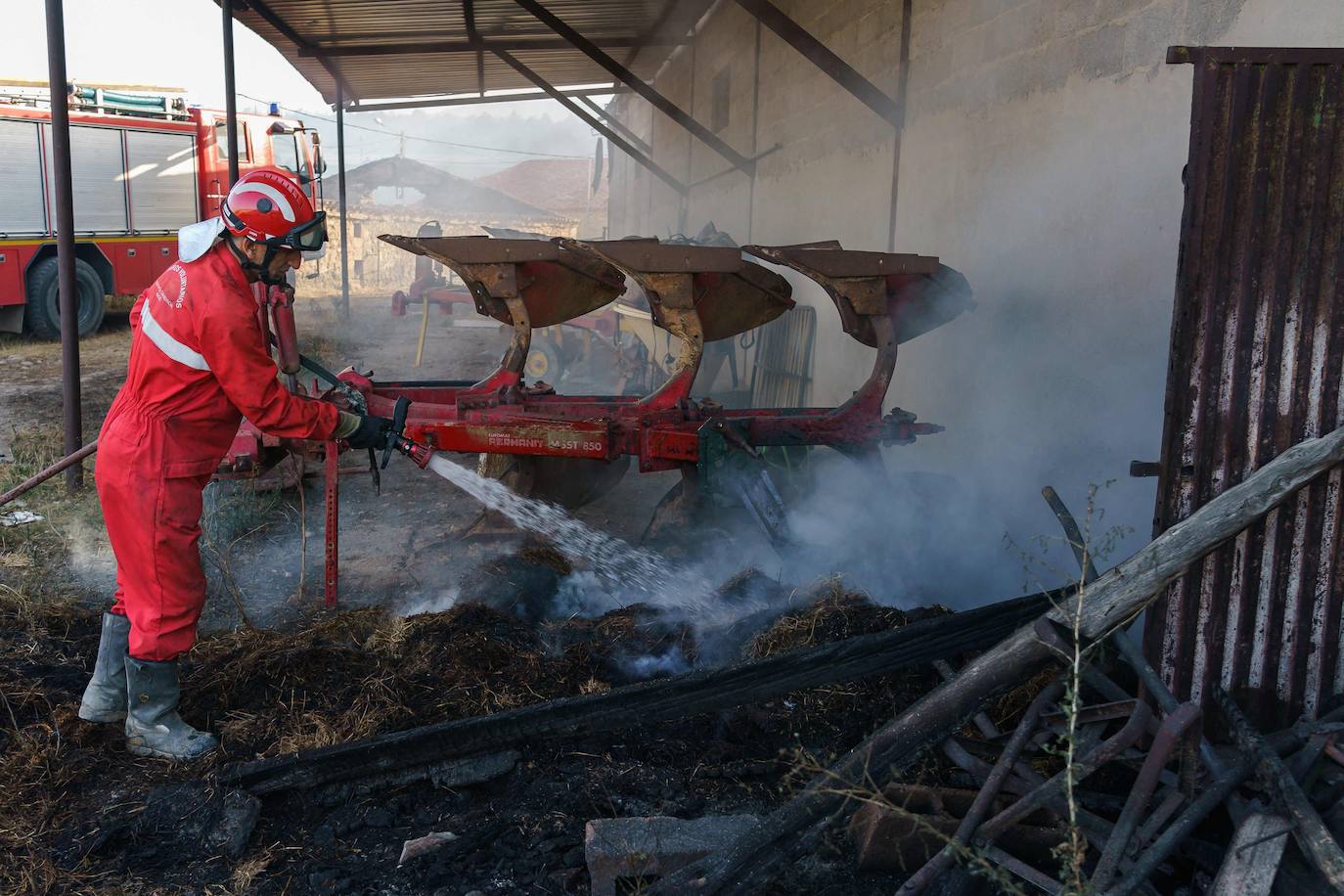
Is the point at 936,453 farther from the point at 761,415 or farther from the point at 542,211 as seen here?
the point at 542,211

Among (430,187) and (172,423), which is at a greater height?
(430,187)

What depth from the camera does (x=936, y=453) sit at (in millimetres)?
6648

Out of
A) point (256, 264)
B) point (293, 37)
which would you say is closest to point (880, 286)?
point (256, 264)

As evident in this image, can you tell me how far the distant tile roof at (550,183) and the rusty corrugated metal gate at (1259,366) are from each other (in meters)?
45.6

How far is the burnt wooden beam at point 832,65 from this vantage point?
23.7 ft

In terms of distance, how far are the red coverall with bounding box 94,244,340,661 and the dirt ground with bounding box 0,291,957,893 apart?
1.55ft

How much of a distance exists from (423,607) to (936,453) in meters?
3.53

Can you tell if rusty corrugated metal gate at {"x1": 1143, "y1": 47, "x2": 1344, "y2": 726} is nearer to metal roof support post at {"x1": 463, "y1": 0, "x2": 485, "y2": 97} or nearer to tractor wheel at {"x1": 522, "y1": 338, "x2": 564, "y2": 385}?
tractor wheel at {"x1": 522, "y1": 338, "x2": 564, "y2": 385}

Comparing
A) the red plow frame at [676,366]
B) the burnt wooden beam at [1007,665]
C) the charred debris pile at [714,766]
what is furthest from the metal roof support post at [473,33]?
the burnt wooden beam at [1007,665]

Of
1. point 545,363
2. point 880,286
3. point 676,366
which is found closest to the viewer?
point 880,286

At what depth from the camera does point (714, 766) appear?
3.25 meters

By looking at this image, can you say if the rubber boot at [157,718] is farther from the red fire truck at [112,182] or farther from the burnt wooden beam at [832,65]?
the red fire truck at [112,182]

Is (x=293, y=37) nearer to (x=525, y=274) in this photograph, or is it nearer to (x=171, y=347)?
(x=525, y=274)

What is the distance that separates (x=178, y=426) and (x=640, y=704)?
5.76 ft
